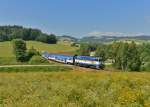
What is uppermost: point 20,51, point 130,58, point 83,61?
point 20,51

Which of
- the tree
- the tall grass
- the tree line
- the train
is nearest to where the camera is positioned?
the tall grass

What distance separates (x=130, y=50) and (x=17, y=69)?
56.6 m

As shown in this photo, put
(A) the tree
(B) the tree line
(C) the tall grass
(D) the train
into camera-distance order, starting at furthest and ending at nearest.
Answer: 1. (A) the tree
2. (B) the tree line
3. (D) the train
4. (C) the tall grass

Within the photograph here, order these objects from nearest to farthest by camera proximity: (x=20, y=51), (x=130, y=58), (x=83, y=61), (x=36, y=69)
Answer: (x=36, y=69) < (x=83, y=61) < (x=20, y=51) < (x=130, y=58)

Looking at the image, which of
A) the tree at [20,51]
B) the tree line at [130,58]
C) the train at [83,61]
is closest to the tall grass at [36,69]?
the train at [83,61]

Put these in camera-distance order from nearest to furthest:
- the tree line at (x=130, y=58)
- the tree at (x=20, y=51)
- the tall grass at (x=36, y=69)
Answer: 1. the tall grass at (x=36, y=69)
2. the tree line at (x=130, y=58)
3. the tree at (x=20, y=51)

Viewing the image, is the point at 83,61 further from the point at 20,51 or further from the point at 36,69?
the point at 20,51

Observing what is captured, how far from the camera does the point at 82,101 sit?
36.3 ft

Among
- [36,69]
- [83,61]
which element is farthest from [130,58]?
[36,69]

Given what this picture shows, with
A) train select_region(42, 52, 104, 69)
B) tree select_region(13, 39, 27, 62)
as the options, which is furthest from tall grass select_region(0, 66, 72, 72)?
tree select_region(13, 39, 27, 62)

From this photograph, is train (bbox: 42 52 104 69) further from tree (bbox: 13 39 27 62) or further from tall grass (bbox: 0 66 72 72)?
tree (bbox: 13 39 27 62)

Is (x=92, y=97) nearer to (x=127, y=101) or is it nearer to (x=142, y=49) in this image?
(x=127, y=101)


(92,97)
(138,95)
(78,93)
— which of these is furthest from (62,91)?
(138,95)

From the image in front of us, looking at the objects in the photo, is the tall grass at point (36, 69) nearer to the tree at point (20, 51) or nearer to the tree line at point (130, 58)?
the tree line at point (130, 58)
